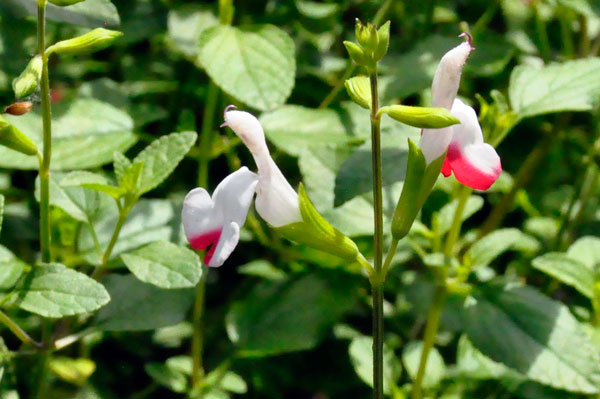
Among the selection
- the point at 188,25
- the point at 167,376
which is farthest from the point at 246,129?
the point at 188,25

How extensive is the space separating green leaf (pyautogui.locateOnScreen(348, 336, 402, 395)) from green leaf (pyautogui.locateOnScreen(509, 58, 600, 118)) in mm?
428

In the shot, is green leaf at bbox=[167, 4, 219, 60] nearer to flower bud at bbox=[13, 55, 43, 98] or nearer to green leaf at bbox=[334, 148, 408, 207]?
green leaf at bbox=[334, 148, 408, 207]

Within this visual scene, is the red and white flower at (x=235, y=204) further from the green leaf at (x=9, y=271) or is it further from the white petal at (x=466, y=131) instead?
the green leaf at (x=9, y=271)

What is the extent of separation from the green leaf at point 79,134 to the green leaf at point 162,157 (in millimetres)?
200

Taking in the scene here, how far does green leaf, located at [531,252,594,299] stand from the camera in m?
1.23

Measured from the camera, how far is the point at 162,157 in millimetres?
1042

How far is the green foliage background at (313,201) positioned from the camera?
1.14 meters

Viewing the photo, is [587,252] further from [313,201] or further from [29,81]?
[29,81]

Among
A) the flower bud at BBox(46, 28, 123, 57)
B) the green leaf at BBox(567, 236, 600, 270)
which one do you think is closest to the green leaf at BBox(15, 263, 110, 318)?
the flower bud at BBox(46, 28, 123, 57)

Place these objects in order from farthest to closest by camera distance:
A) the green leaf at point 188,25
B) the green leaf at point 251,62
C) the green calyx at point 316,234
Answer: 1. the green leaf at point 188,25
2. the green leaf at point 251,62
3. the green calyx at point 316,234

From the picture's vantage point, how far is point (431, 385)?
1.28m

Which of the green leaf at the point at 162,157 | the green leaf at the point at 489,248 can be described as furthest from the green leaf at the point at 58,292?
the green leaf at the point at 489,248

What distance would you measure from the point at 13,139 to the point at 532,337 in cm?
76

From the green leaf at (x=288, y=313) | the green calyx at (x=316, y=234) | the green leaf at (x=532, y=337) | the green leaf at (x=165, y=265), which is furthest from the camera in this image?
the green leaf at (x=288, y=313)
